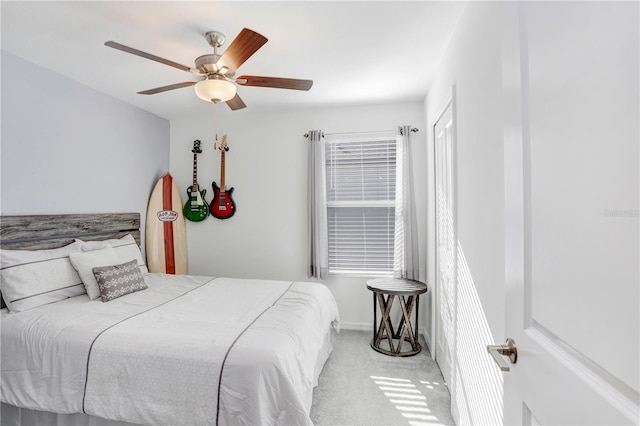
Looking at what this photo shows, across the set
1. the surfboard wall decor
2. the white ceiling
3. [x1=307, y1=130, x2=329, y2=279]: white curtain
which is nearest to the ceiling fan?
the white ceiling

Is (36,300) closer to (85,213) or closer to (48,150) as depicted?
(85,213)

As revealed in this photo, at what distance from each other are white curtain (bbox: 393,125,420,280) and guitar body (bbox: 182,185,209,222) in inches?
90.6

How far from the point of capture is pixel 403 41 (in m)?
2.17

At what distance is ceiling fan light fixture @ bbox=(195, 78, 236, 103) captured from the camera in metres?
1.98

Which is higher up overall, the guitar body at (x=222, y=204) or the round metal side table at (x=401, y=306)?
the guitar body at (x=222, y=204)

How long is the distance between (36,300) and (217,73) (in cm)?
196

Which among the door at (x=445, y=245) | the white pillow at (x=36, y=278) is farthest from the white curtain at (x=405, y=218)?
the white pillow at (x=36, y=278)

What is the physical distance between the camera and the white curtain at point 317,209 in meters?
3.46

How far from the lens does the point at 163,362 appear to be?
1.57 m

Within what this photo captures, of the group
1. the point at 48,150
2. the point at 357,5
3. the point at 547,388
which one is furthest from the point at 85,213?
the point at 547,388

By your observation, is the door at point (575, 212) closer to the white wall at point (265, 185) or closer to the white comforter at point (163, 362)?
the white comforter at point (163, 362)

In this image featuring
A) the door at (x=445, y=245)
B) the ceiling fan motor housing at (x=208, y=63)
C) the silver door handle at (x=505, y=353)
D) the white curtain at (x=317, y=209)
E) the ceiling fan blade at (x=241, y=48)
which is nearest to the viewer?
the silver door handle at (x=505, y=353)

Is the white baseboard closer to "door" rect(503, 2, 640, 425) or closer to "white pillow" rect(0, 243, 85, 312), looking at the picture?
"white pillow" rect(0, 243, 85, 312)

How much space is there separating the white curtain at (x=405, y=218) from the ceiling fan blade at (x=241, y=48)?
1.98 m
